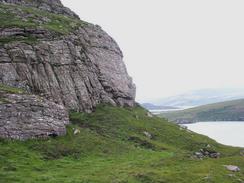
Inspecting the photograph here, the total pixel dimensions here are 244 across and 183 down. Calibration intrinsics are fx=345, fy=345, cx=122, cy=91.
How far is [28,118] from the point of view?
159ft

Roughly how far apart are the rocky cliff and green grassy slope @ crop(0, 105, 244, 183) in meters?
3.61

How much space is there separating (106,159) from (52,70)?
26471 mm

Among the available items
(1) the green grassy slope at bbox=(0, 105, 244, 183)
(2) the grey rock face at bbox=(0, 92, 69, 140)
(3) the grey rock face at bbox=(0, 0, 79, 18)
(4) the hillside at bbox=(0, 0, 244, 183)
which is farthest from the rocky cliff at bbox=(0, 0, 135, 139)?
(3) the grey rock face at bbox=(0, 0, 79, 18)

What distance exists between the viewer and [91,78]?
249 feet

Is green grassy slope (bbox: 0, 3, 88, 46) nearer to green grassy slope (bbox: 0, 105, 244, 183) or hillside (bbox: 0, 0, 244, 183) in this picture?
hillside (bbox: 0, 0, 244, 183)

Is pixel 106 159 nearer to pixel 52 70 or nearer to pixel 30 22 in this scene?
pixel 52 70

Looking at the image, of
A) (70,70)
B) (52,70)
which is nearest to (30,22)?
(70,70)

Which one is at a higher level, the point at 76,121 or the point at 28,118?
the point at 28,118

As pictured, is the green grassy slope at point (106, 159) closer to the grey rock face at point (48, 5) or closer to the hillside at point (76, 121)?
the hillside at point (76, 121)

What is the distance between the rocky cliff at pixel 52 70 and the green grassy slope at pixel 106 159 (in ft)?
11.8

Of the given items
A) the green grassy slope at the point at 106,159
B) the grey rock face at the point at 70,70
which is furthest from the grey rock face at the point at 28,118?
the grey rock face at the point at 70,70

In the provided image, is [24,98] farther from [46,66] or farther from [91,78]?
[91,78]

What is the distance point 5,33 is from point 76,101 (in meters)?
19.5

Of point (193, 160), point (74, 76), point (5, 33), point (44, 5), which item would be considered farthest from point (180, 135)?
point (44, 5)
